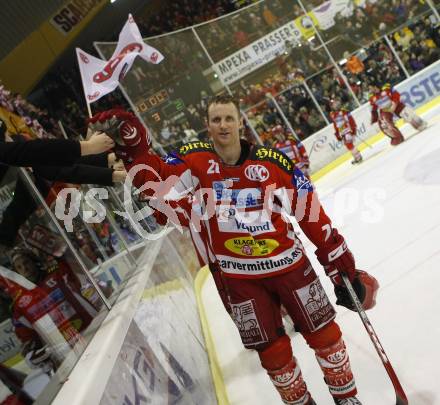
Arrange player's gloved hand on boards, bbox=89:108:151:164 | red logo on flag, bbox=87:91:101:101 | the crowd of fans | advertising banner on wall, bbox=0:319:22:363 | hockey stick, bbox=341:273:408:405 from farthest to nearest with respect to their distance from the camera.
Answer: the crowd of fans, red logo on flag, bbox=87:91:101:101, hockey stick, bbox=341:273:408:405, player's gloved hand on boards, bbox=89:108:151:164, advertising banner on wall, bbox=0:319:22:363

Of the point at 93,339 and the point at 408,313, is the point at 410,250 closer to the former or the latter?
the point at 408,313

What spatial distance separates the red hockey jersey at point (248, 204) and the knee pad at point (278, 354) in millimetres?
319

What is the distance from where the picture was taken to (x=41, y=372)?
54.1 inches

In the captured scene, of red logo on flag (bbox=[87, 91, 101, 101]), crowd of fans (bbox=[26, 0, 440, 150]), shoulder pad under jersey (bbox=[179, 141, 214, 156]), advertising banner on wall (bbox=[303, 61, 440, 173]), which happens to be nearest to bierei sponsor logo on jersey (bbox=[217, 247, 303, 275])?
shoulder pad under jersey (bbox=[179, 141, 214, 156])

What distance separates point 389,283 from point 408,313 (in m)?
0.52

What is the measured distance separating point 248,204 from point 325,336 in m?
0.71

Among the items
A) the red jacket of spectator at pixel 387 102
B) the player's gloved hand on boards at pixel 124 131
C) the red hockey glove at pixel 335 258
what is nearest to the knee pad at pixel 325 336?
the red hockey glove at pixel 335 258

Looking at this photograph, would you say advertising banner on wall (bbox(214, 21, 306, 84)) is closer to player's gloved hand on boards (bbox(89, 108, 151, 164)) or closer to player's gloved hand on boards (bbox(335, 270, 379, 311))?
player's gloved hand on boards (bbox(335, 270, 379, 311))

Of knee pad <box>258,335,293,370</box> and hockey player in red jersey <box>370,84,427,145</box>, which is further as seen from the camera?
hockey player in red jersey <box>370,84,427,145</box>

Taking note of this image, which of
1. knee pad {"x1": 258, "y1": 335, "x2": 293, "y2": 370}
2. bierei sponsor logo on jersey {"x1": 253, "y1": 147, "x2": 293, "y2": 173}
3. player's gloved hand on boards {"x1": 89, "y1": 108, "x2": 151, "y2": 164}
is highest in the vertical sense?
player's gloved hand on boards {"x1": 89, "y1": 108, "x2": 151, "y2": 164}

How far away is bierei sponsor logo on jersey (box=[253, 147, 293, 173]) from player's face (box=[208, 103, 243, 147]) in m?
0.12

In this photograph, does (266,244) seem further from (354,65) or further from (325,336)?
(354,65)

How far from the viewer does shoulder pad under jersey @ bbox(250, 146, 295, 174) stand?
2104 millimetres

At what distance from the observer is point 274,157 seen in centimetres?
212
